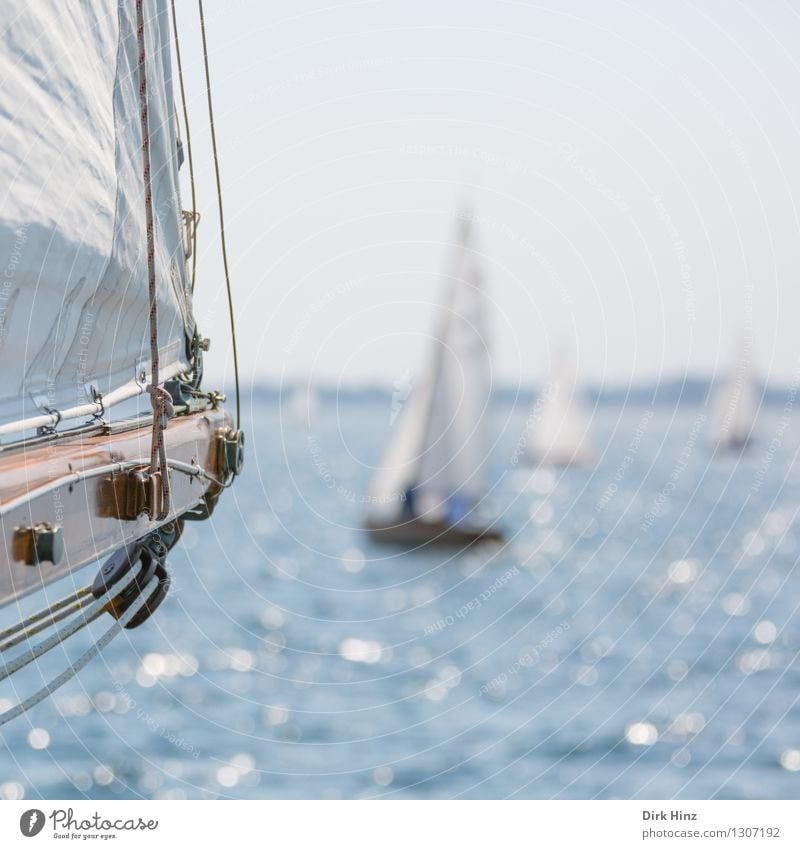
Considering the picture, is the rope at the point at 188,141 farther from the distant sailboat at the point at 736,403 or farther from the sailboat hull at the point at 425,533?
the distant sailboat at the point at 736,403

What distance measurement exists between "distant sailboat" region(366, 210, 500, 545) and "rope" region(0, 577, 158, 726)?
2784 cm

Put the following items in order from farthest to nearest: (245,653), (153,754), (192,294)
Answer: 1. (245,653)
2. (153,754)
3. (192,294)

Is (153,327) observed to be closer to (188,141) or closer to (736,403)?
(188,141)

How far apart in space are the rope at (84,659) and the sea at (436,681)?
13.4 ft

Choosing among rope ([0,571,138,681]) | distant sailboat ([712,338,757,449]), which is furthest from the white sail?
distant sailboat ([712,338,757,449])

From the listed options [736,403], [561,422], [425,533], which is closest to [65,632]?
[425,533]

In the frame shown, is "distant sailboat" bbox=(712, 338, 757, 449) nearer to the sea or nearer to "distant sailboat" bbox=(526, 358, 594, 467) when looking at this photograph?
"distant sailboat" bbox=(526, 358, 594, 467)

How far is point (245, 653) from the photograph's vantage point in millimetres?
25875

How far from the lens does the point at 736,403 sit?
73562mm

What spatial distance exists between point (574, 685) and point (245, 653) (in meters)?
6.75

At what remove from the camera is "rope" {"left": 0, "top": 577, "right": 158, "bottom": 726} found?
3.33 metres

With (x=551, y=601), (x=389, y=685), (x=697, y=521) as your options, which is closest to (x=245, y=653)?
(x=389, y=685)
